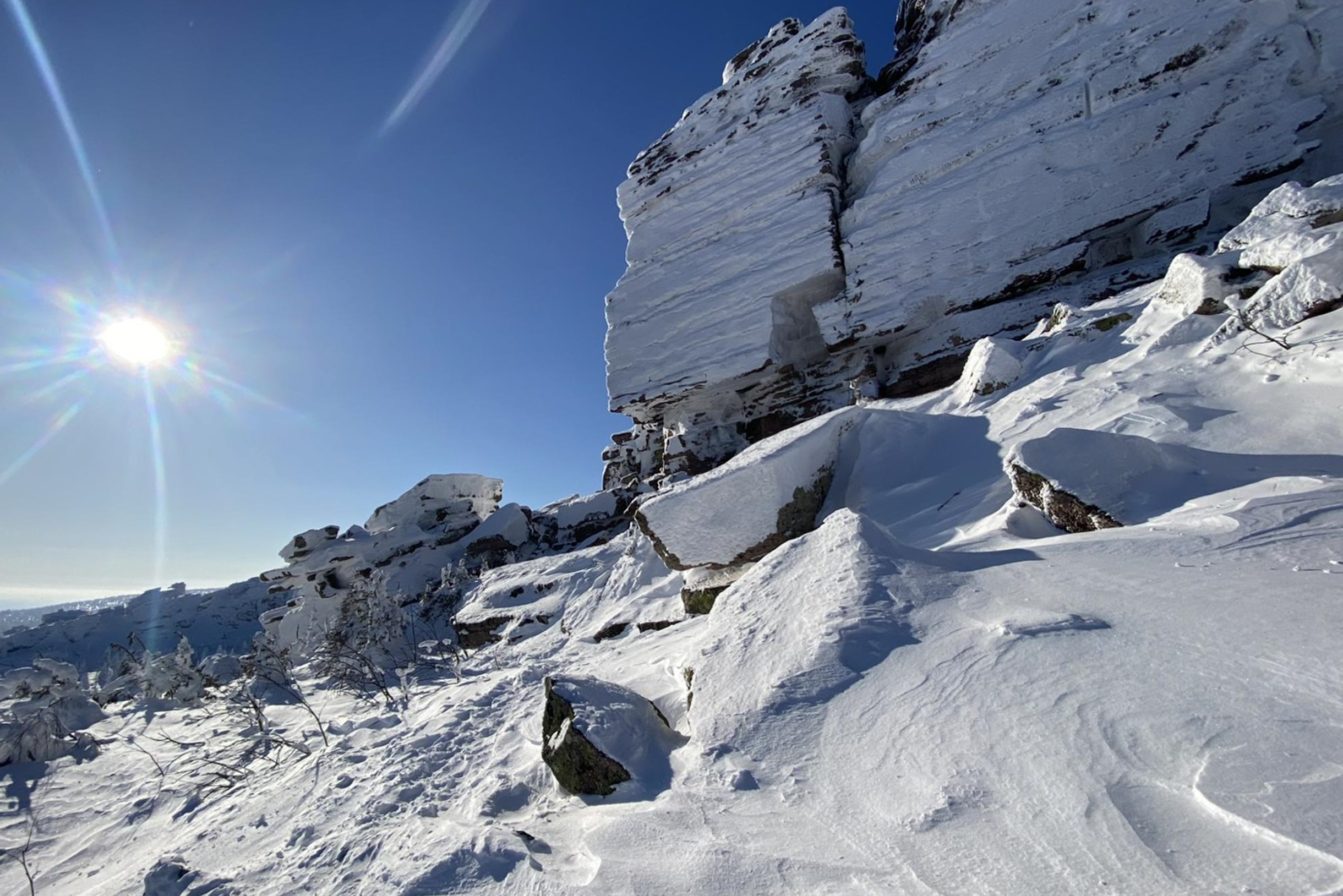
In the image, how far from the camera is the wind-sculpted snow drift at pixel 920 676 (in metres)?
1.47

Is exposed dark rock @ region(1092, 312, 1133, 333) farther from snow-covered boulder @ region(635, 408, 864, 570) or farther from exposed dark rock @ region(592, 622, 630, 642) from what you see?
exposed dark rock @ region(592, 622, 630, 642)

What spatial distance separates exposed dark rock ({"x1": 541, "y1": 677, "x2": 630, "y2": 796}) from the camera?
2.43 metres

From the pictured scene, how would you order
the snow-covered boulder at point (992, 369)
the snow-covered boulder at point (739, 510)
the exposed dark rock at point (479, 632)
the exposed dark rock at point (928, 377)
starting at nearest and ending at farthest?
the snow-covered boulder at point (739, 510), the snow-covered boulder at point (992, 369), the exposed dark rock at point (479, 632), the exposed dark rock at point (928, 377)

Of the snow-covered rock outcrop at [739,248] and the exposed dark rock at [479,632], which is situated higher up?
the snow-covered rock outcrop at [739,248]

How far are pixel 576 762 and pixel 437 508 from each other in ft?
63.8

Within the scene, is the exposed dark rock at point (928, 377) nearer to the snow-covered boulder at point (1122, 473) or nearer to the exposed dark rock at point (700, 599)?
the exposed dark rock at point (700, 599)

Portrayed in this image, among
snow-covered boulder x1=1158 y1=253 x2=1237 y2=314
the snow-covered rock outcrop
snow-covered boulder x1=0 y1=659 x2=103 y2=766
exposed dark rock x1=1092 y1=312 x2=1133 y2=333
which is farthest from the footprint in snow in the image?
the snow-covered rock outcrop

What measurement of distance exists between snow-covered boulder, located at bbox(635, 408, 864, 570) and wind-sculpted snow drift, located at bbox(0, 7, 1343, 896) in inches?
1.8

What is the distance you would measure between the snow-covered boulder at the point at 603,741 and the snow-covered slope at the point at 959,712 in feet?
0.07

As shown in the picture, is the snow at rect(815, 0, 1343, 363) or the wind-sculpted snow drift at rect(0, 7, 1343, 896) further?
the snow at rect(815, 0, 1343, 363)

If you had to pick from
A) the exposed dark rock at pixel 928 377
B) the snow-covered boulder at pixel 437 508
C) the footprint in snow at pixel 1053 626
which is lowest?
the footprint in snow at pixel 1053 626

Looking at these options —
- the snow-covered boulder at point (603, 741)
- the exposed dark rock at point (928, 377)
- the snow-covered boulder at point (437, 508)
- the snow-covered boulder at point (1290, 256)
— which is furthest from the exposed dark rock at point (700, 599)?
the snow-covered boulder at point (437, 508)

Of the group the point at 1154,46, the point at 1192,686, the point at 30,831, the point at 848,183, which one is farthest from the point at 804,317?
the point at 30,831

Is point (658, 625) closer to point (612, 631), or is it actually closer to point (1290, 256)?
point (612, 631)
